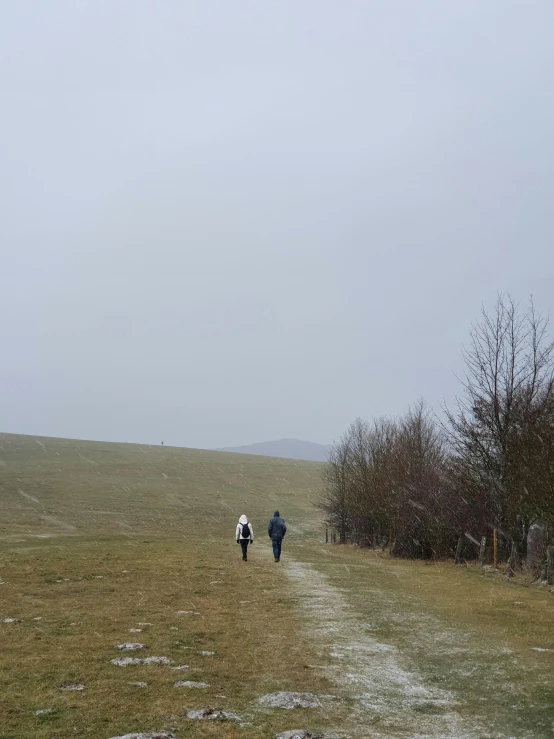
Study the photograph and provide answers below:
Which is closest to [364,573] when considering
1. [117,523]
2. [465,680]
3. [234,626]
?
[234,626]

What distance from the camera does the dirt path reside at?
23.6ft

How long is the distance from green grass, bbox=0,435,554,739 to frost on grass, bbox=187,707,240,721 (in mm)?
126

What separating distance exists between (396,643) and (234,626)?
319 centimetres

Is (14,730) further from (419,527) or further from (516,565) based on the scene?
(419,527)

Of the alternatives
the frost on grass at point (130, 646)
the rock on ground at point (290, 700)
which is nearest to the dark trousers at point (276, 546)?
the frost on grass at point (130, 646)

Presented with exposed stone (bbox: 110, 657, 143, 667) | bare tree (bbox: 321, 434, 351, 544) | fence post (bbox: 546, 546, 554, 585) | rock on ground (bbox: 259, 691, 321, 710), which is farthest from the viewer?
bare tree (bbox: 321, 434, 351, 544)

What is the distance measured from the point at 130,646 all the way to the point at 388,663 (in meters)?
4.07

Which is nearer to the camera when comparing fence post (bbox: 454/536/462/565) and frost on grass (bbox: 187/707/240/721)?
frost on grass (bbox: 187/707/240/721)

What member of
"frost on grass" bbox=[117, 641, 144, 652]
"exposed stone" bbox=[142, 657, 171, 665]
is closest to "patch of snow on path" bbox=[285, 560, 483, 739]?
"exposed stone" bbox=[142, 657, 171, 665]

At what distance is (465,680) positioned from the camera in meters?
A: 9.17

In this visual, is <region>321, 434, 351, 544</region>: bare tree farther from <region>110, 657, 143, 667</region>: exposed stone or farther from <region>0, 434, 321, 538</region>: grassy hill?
<region>110, 657, 143, 667</region>: exposed stone

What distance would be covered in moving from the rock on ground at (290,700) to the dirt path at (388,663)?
0.43 m

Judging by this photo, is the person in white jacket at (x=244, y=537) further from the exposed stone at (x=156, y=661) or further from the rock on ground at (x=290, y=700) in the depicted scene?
the rock on ground at (x=290, y=700)

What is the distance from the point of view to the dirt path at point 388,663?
7.21 m
